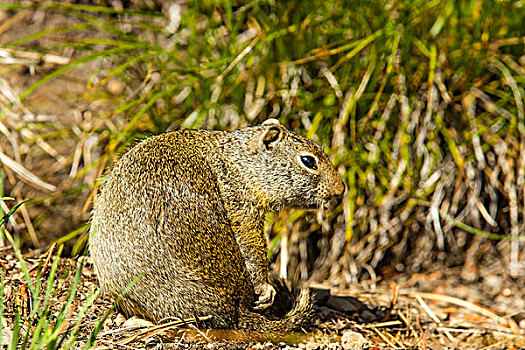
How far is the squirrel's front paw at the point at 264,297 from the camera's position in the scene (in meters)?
3.47

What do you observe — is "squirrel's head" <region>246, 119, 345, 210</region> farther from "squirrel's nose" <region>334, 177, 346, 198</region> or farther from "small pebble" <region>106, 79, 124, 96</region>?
"small pebble" <region>106, 79, 124, 96</region>

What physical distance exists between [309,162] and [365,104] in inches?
63.5

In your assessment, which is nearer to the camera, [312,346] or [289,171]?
[312,346]

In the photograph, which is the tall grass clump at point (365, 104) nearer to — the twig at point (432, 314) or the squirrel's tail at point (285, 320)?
the twig at point (432, 314)

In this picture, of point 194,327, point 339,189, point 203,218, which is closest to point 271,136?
point 339,189

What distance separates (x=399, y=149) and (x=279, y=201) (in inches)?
72.8

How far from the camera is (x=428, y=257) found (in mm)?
5539

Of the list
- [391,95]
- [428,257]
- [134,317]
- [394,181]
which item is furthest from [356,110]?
[134,317]

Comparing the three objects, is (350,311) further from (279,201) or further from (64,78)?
(64,78)

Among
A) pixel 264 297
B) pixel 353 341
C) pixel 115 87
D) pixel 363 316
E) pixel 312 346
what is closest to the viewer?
pixel 264 297

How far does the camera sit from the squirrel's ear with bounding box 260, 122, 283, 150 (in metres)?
3.78

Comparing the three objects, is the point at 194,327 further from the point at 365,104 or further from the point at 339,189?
the point at 365,104

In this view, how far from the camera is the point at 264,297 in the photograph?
3.47 metres

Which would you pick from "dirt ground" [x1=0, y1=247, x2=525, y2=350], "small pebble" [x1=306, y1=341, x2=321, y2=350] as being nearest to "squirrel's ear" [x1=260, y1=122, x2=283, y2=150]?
"dirt ground" [x1=0, y1=247, x2=525, y2=350]
